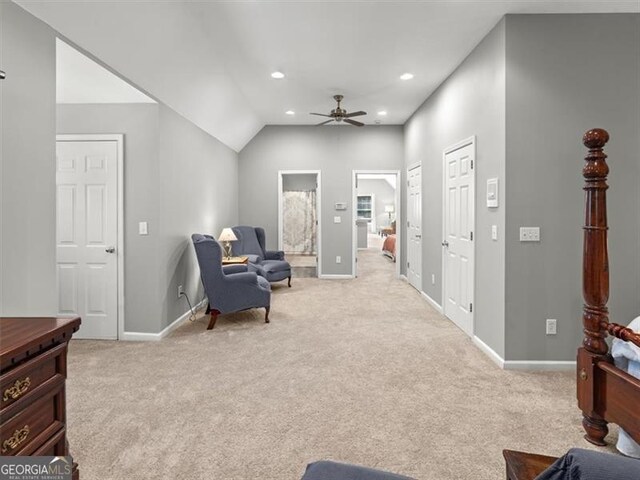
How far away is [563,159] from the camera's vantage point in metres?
3.08

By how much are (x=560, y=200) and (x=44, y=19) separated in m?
3.90

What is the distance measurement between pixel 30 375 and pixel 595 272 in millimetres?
2731

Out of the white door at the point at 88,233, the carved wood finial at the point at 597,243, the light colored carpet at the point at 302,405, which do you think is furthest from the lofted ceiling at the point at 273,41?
the light colored carpet at the point at 302,405

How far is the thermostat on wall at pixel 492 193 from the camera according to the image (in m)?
3.26

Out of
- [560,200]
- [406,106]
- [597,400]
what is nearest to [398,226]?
[406,106]

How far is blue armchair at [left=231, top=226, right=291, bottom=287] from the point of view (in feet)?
20.1

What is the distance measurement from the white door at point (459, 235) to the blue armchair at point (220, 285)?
2229 mm

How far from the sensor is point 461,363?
10.6 feet

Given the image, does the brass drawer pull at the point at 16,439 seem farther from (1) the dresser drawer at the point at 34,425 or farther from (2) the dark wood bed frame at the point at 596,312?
(2) the dark wood bed frame at the point at 596,312

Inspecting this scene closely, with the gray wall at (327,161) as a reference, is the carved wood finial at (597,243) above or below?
below

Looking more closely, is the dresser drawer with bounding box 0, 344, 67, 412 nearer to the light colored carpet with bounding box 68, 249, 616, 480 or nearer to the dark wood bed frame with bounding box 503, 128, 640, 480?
the light colored carpet with bounding box 68, 249, 616, 480

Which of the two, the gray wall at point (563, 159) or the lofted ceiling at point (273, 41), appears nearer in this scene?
the lofted ceiling at point (273, 41)

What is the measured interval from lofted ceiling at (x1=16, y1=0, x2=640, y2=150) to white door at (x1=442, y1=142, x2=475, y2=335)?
1147 millimetres

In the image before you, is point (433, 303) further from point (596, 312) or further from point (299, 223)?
point (299, 223)
